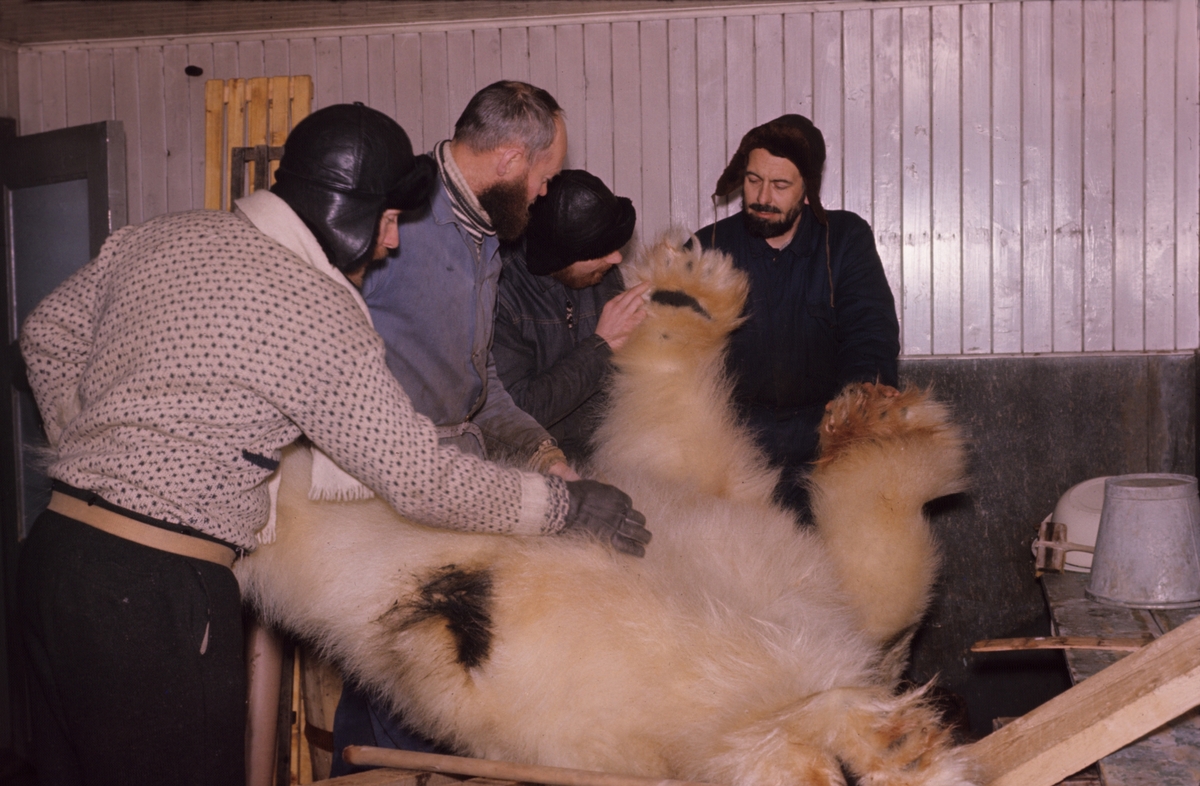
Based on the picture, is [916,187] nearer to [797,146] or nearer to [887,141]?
[887,141]

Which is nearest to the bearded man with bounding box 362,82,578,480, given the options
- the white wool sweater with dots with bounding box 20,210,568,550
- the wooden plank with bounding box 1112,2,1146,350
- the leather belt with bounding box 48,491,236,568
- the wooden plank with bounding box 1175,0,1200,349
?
the white wool sweater with dots with bounding box 20,210,568,550

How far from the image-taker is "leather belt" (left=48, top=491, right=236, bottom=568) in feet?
4.68

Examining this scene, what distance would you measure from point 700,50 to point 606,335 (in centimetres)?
177

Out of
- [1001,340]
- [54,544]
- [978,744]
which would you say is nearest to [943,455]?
[978,744]

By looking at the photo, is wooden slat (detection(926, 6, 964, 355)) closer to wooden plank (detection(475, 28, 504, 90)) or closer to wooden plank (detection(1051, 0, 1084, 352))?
wooden plank (detection(1051, 0, 1084, 352))

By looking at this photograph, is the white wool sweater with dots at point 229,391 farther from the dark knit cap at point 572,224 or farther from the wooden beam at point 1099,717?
the dark knit cap at point 572,224

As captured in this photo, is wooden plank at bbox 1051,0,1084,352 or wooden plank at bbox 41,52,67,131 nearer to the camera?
wooden plank at bbox 1051,0,1084,352

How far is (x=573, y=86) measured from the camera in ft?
11.9

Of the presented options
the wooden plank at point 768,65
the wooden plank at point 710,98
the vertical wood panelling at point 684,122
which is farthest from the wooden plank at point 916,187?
the vertical wood panelling at point 684,122

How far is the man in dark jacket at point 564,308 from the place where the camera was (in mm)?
2314

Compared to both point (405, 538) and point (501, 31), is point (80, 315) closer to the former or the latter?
point (405, 538)


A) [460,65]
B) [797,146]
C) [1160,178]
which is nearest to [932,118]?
[1160,178]

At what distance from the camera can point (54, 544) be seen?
4.78ft

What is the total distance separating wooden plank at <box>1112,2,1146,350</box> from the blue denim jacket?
2.58m
